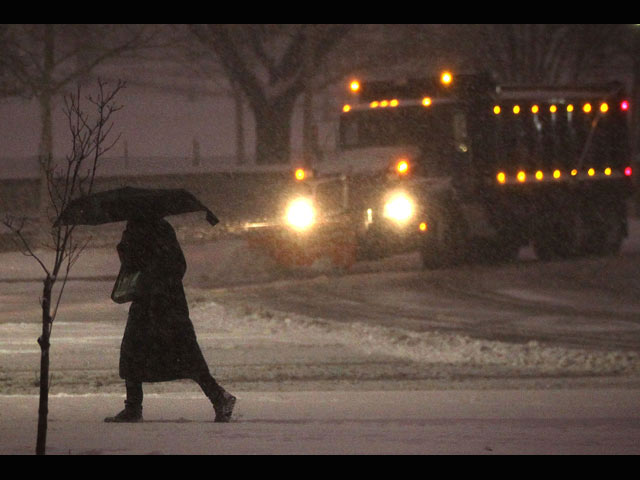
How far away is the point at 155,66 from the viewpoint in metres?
60.9

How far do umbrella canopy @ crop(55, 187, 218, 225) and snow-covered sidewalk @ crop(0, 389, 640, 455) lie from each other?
5.01 feet

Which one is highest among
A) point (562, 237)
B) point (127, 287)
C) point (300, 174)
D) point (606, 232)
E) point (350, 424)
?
point (300, 174)

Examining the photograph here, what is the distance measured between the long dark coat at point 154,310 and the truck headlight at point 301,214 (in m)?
13.0

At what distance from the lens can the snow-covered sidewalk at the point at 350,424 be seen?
7.81 metres

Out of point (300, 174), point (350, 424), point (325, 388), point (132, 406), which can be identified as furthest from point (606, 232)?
point (132, 406)

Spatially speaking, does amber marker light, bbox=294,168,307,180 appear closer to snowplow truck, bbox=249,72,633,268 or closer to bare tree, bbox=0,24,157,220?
snowplow truck, bbox=249,72,633,268

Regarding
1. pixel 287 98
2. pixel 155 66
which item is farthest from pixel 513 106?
pixel 155 66

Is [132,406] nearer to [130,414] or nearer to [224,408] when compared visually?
Answer: [130,414]

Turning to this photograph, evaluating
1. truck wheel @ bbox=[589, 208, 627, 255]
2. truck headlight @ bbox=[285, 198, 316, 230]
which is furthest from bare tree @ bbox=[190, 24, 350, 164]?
truck headlight @ bbox=[285, 198, 316, 230]

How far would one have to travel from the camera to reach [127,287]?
8.70 metres

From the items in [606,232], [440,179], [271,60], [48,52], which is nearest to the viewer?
[440,179]

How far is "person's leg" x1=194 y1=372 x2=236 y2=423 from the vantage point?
888 centimetres

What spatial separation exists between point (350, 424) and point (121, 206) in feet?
7.63

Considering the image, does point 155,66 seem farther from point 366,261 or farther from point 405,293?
point 405,293
